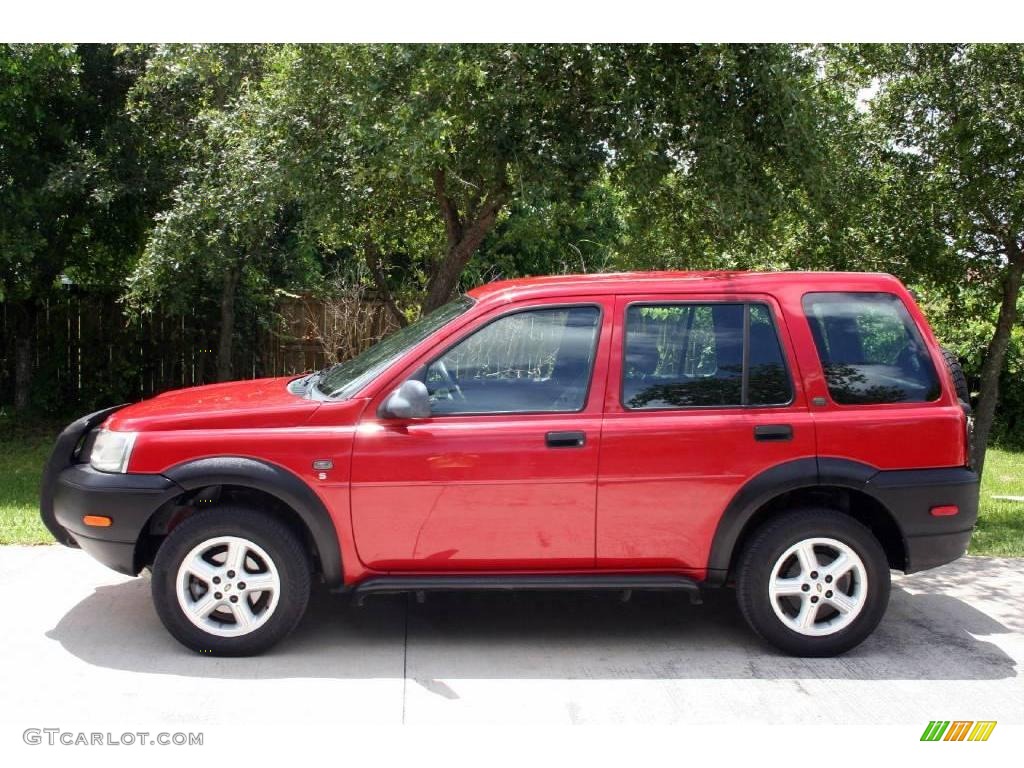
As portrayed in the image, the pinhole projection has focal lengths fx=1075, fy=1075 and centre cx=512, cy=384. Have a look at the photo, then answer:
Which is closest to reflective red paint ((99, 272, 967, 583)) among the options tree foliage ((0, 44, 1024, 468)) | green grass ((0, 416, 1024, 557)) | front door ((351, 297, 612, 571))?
front door ((351, 297, 612, 571))

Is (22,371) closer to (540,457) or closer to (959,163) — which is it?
(540,457)

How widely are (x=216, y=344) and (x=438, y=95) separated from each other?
7.47m

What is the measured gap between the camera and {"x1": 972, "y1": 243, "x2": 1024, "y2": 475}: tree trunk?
932 cm

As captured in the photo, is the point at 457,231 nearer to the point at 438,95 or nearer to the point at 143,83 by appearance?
the point at 438,95

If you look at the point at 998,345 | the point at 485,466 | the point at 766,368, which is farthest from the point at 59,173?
the point at 998,345

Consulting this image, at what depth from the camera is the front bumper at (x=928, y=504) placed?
5141mm

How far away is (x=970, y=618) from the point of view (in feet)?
19.5

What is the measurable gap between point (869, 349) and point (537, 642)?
2199mm

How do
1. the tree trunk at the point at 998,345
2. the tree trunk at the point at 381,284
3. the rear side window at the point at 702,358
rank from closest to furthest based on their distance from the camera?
the rear side window at the point at 702,358, the tree trunk at the point at 998,345, the tree trunk at the point at 381,284

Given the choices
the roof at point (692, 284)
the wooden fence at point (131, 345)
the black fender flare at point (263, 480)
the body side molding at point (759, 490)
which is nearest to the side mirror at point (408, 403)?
the black fender flare at point (263, 480)

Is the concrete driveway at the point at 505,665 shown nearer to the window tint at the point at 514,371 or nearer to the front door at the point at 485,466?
the front door at the point at 485,466

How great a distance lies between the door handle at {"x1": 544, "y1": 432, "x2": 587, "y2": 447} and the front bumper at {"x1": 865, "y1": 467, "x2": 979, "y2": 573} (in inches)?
55.1

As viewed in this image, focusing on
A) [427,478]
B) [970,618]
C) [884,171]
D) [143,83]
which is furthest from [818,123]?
[143,83]

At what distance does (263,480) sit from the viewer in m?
4.95
